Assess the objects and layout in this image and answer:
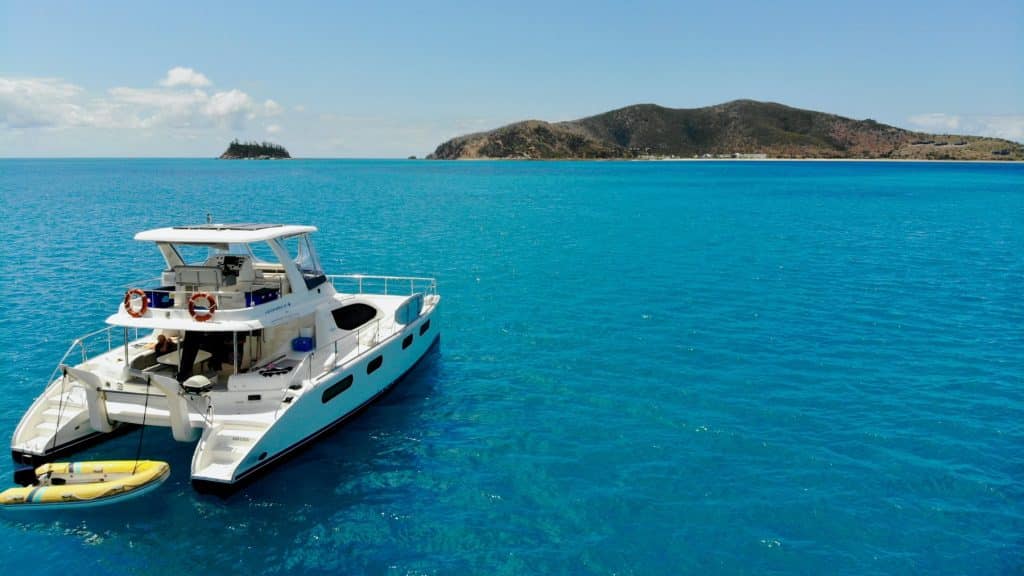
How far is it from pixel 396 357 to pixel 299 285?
138 inches

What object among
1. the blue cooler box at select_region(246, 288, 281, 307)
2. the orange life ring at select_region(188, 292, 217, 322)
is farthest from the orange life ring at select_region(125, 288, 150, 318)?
the blue cooler box at select_region(246, 288, 281, 307)

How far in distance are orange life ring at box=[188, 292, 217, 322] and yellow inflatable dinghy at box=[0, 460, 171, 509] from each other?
11.0 ft

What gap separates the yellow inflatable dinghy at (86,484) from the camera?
12.3 meters

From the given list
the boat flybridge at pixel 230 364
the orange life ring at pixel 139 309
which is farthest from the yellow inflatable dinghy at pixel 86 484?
the orange life ring at pixel 139 309

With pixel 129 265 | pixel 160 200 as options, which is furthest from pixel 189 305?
pixel 160 200

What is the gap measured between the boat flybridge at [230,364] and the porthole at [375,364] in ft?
0.19

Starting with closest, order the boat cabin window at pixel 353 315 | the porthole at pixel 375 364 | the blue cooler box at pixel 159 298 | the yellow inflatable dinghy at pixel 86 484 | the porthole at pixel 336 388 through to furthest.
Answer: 1. the yellow inflatable dinghy at pixel 86 484
2. the blue cooler box at pixel 159 298
3. the porthole at pixel 336 388
4. the porthole at pixel 375 364
5. the boat cabin window at pixel 353 315

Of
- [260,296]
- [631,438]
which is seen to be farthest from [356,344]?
[631,438]

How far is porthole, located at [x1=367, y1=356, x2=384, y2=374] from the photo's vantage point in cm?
1715

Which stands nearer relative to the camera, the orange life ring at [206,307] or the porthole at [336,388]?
the orange life ring at [206,307]

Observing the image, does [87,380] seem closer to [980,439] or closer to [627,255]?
[980,439]

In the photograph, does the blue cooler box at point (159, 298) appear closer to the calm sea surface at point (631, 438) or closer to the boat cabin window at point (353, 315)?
the calm sea surface at point (631, 438)

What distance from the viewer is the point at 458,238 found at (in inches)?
1949

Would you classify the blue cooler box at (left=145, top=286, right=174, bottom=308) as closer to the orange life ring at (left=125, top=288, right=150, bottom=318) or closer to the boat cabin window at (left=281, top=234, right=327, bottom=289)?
the orange life ring at (left=125, top=288, right=150, bottom=318)
